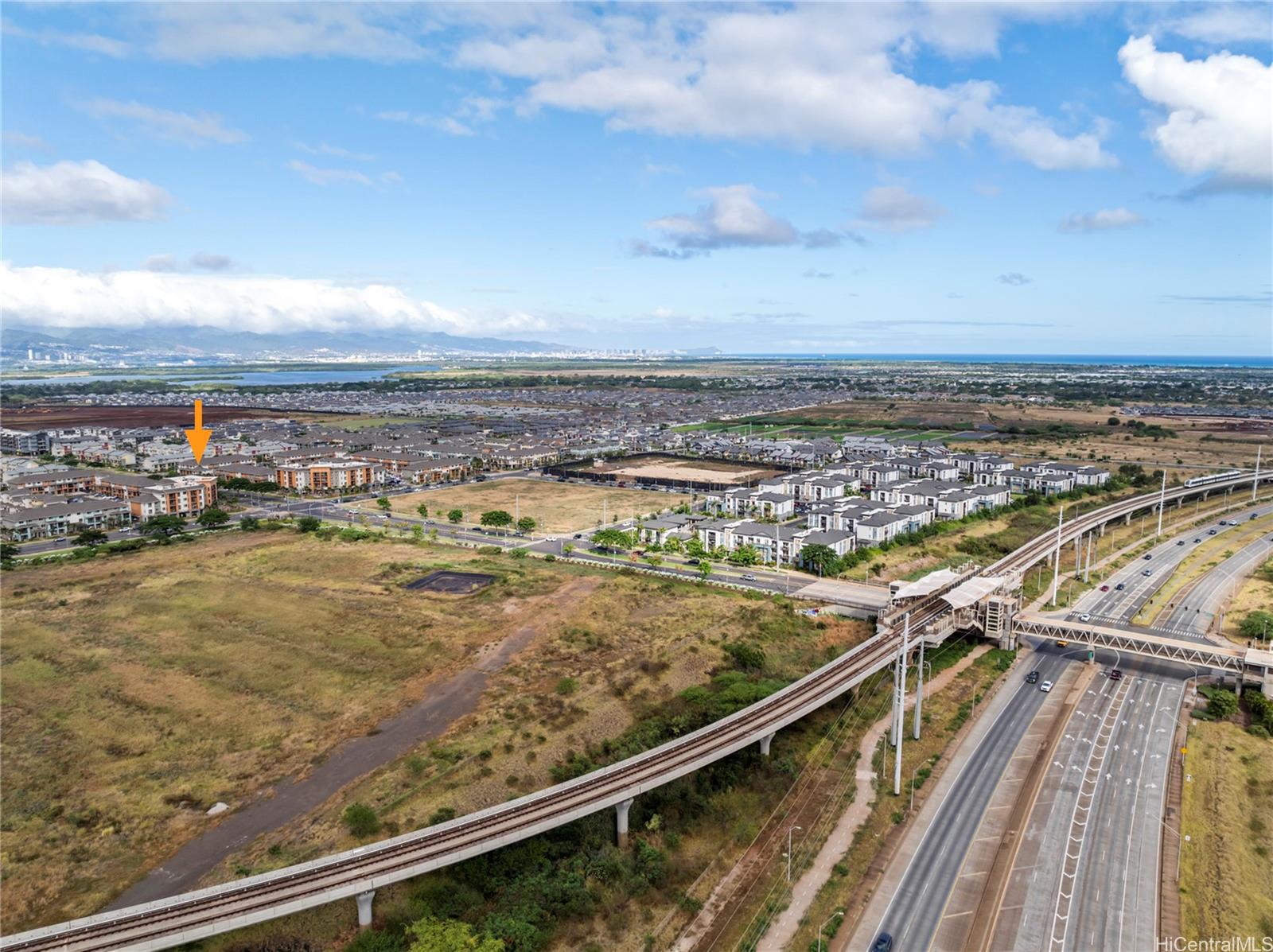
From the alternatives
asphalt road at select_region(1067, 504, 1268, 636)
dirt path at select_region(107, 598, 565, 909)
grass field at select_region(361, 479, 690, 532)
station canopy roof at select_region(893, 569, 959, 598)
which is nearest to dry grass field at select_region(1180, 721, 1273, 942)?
asphalt road at select_region(1067, 504, 1268, 636)

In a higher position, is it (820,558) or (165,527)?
(820,558)

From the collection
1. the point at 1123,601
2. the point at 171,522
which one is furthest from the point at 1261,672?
the point at 171,522

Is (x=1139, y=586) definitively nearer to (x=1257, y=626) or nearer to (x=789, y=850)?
(x=1257, y=626)

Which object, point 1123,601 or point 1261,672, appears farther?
point 1123,601

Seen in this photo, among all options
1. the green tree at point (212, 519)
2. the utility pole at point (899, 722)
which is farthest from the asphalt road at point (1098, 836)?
the green tree at point (212, 519)

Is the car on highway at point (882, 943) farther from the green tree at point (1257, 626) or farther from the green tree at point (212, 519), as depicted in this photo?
the green tree at point (212, 519)

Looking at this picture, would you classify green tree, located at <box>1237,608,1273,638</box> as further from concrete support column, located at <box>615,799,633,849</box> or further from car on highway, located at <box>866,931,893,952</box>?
concrete support column, located at <box>615,799,633,849</box>


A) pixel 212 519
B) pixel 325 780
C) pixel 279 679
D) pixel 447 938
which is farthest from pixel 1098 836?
pixel 212 519

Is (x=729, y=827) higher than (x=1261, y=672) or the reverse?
the reverse

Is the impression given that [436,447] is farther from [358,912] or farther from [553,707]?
[358,912]
